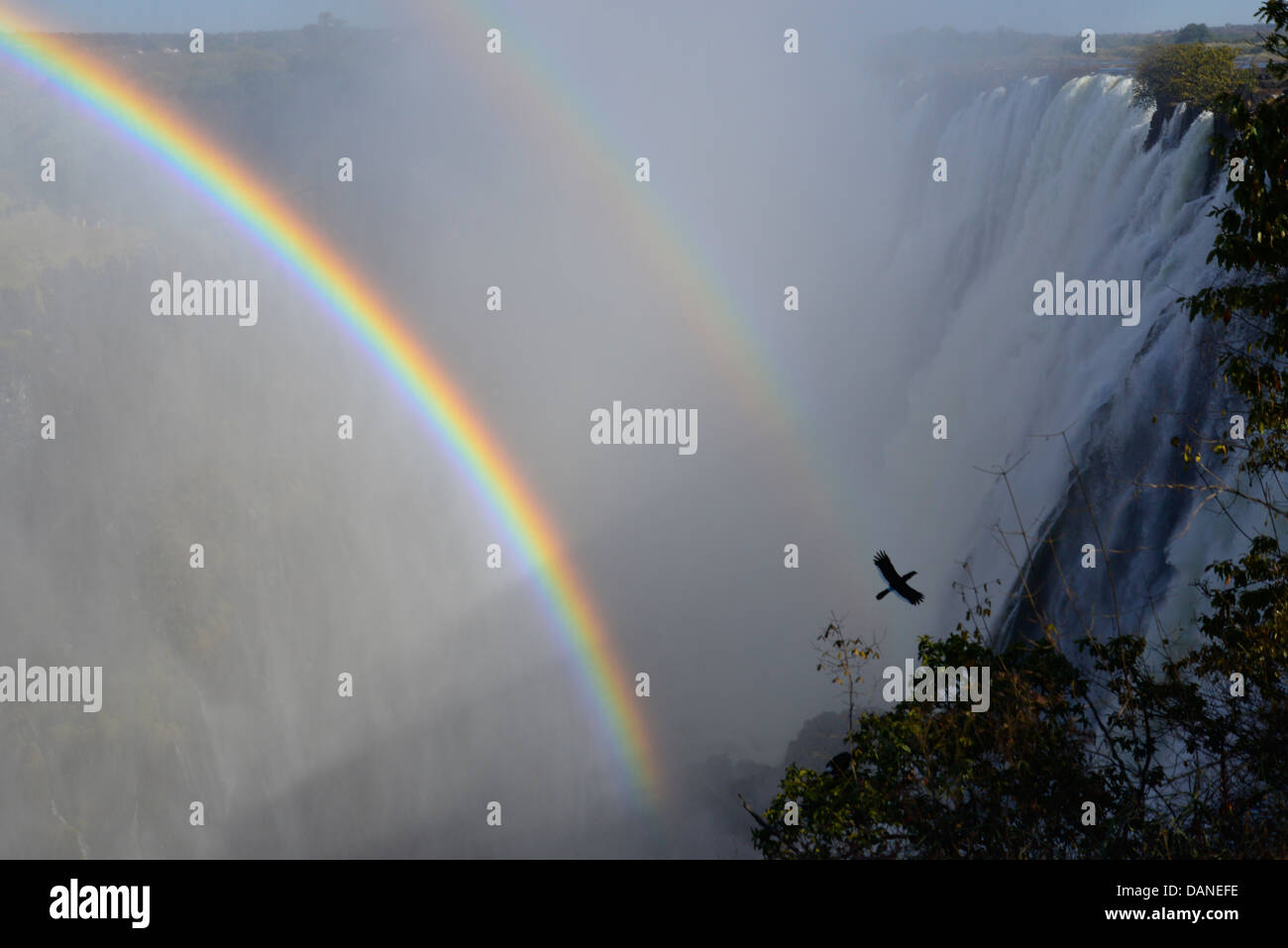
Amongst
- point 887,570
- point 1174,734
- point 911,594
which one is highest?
point 887,570

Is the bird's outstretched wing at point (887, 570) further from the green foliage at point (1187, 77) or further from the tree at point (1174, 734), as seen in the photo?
the green foliage at point (1187, 77)

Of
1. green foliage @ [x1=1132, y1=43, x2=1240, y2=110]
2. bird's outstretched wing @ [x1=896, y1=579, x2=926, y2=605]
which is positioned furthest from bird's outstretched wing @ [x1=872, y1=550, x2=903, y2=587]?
green foliage @ [x1=1132, y1=43, x2=1240, y2=110]

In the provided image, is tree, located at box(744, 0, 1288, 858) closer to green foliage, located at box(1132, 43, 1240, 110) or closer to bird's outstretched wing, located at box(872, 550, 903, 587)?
bird's outstretched wing, located at box(872, 550, 903, 587)

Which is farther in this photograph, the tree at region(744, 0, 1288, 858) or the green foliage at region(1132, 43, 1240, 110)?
the green foliage at region(1132, 43, 1240, 110)

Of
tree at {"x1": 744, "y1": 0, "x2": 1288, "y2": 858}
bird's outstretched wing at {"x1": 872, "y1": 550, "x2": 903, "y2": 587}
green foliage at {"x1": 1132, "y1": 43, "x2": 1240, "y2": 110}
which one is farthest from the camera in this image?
green foliage at {"x1": 1132, "y1": 43, "x2": 1240, "y2": 110}

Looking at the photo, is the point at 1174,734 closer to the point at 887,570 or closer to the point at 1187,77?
the point at 887,570

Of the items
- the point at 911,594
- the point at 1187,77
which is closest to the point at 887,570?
the point at 911,594

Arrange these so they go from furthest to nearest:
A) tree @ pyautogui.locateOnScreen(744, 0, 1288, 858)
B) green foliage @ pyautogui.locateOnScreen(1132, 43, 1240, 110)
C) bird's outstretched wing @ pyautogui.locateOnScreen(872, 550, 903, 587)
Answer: green foliage @ pyautogui.locateOnScreen(1132, 43, 1240, 110)
bird's outstretched wing @ pyautogui.locateOnScreen(872, 550, 903, 587)
tree @ pyautogui.locateOnScreen(744, 0, 1288, 858)

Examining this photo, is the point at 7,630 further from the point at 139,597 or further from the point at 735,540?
the point at 735,540

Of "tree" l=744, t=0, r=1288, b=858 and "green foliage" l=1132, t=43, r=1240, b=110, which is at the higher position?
"green foliage" l=1132, t=43, r=1240, b=110
